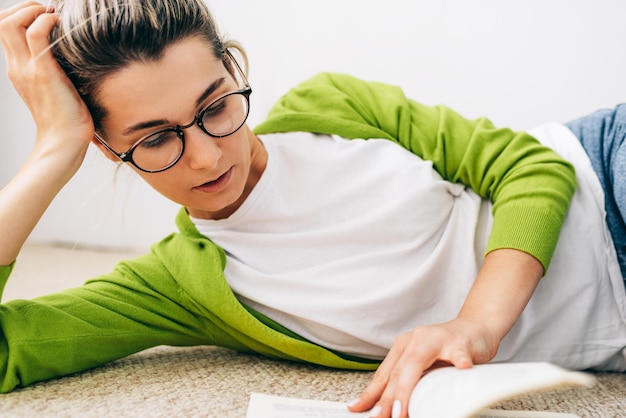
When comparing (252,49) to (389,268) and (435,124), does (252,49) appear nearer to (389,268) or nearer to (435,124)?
(435,124)

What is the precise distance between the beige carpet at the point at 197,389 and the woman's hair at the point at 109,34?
354 millimetres

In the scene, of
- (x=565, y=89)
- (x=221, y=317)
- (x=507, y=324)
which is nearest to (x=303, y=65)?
(x=565, y=89)

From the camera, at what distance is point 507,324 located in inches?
32.4

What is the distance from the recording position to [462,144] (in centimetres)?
108

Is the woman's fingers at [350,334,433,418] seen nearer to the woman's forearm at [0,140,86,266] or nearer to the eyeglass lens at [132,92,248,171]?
the eyeglass lens at [132,92,248,171]

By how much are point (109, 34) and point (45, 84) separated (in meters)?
0.12

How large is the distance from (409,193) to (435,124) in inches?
6.2

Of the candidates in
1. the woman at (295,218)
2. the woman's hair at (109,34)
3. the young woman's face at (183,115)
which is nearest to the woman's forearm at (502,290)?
the woman at (295,218)

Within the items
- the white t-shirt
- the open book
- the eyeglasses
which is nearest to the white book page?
the open book

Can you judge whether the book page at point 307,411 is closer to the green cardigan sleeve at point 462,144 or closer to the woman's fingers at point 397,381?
the woman's fingers at point 397,381

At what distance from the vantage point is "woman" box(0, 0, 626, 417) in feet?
2.73

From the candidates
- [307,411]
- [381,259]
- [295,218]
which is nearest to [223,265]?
[295,218]

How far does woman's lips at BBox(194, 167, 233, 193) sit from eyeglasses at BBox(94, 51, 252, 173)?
61 mm

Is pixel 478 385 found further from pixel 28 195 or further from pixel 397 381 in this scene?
pixel 28 195
